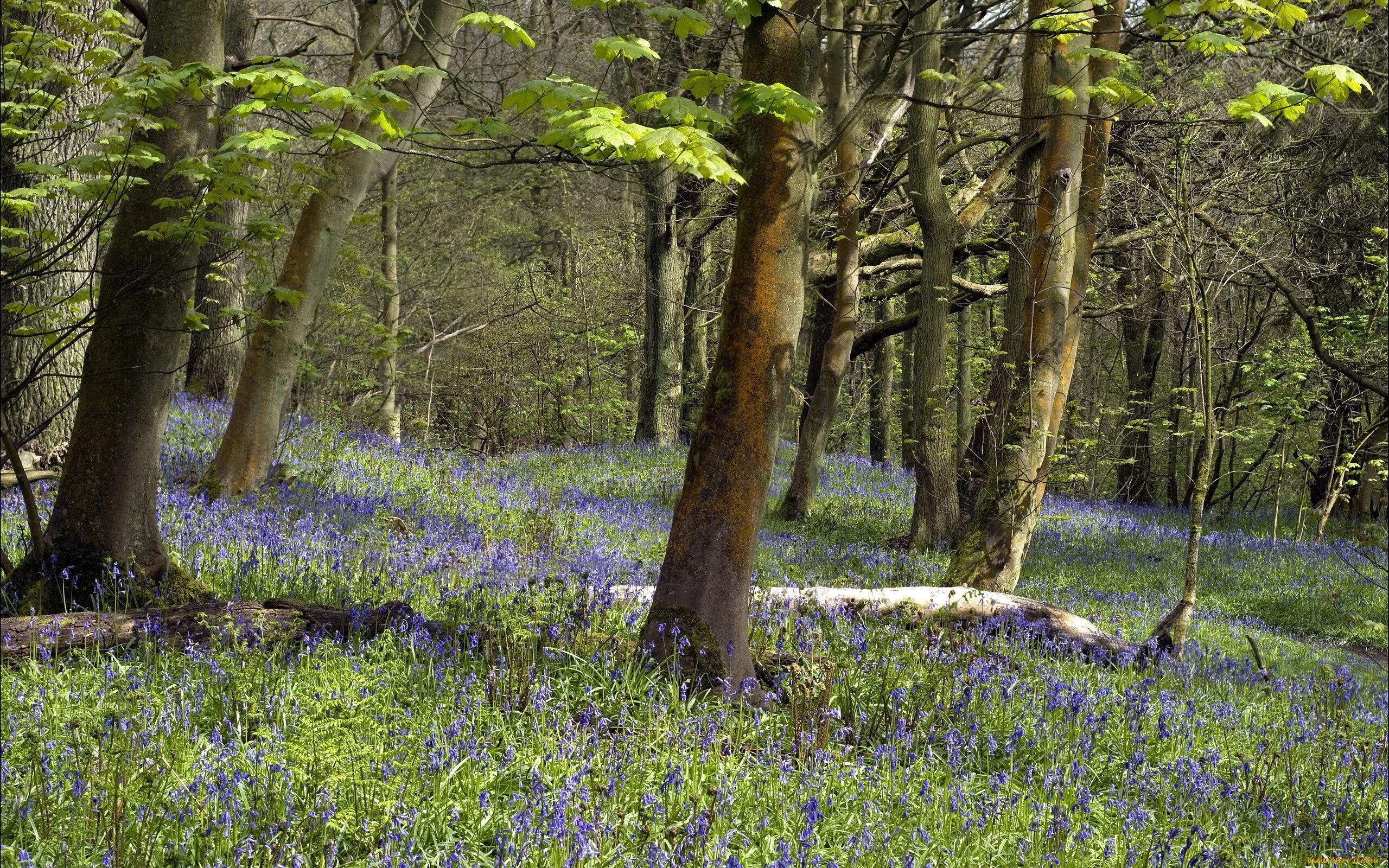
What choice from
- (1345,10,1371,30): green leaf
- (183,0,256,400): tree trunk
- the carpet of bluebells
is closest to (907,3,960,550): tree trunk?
the carpet of bluebells

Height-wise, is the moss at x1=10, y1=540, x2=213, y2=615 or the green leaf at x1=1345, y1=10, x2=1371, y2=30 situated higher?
the green leaf at x1=1345, y1=10, x2=1371, y2=30

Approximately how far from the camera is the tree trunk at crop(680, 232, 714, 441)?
2034cm

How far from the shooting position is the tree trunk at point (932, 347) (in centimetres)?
1115

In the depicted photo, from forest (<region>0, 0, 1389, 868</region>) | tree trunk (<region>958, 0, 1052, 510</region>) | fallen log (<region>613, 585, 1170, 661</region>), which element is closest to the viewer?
forest (<region>0, 0, 1389, 868</region>)

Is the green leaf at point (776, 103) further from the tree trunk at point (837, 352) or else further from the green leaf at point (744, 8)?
the tree trunk at point (837, 352)

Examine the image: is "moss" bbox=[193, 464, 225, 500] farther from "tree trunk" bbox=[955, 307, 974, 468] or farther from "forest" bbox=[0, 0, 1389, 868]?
"tree trunk" bbox=[955, 307, 974, 468]

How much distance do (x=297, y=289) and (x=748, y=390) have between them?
560cm

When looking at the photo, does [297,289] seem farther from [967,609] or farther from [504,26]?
[967,609]

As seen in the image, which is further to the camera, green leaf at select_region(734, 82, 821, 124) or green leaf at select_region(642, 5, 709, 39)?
green leaf at select_region(642, 5, 709, 39)

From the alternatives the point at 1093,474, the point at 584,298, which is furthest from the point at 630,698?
the point at 1093,474

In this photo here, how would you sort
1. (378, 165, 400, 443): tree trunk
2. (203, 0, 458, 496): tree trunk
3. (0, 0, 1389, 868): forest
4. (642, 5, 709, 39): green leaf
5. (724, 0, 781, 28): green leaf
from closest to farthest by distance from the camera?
(0, 0, 1389, 868): forest, (642, 5, 709, 39): green leaf, (724, 0, 781, 28): green leaf, (203, 0, 458, 496): tree trunk, (378, 165, 400, 443): tree trunk

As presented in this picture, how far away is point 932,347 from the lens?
11.5 m

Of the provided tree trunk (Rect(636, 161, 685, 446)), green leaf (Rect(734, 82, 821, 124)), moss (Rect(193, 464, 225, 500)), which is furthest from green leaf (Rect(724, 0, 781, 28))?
tree trunk (Rect(636, 161, 685, 446))

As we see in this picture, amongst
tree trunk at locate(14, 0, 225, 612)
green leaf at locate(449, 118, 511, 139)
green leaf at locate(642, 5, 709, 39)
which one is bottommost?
tree trunk at locate(14, 0, 225, 612)
